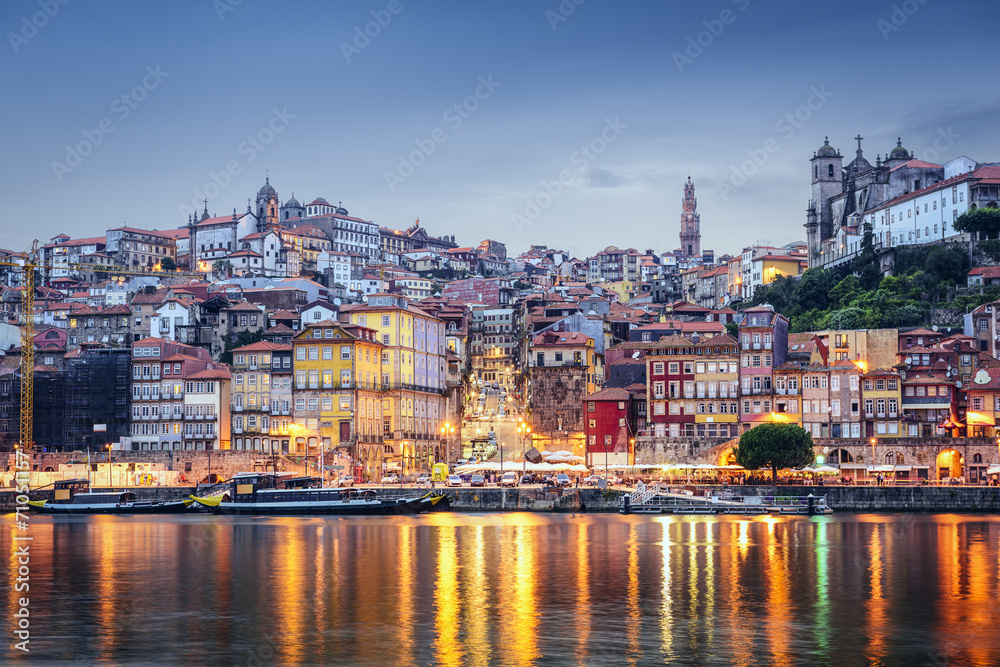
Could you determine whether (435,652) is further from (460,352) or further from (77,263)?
(77,263)

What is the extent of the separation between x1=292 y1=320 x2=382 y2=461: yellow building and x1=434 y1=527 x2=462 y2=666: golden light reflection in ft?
115

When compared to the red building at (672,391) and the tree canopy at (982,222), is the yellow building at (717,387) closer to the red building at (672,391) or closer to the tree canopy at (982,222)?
the red building at (672,391)

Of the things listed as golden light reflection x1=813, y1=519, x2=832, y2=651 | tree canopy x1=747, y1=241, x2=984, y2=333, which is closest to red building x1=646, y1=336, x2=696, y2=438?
tree canopy x1=747, y1=241, x2=984, y2=333

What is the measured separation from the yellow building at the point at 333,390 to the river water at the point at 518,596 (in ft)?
83.7

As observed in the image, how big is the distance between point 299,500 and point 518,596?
137 ft

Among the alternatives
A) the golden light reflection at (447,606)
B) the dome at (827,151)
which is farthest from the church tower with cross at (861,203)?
the golden light reflection at (447,606)

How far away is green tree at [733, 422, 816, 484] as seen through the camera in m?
83.6

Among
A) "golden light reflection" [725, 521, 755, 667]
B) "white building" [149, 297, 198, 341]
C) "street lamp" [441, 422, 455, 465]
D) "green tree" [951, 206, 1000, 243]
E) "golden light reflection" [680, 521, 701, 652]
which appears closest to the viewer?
"golden light reflection" [725, 521, 755, 667]

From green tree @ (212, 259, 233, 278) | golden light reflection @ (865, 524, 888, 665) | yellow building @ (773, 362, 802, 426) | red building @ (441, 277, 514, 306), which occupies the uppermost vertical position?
green tree @ (212, 259, 233, 278)

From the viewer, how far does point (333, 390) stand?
97.2 m

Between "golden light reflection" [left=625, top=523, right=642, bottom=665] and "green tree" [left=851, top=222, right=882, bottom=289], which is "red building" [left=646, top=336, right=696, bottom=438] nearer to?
"green tree" [left=851, top=222, right=882, bottom=289]

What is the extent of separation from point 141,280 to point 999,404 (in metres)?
106

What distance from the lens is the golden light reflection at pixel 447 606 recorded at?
112ft

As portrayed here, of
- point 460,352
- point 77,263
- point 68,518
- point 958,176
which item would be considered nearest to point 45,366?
point 68,518
